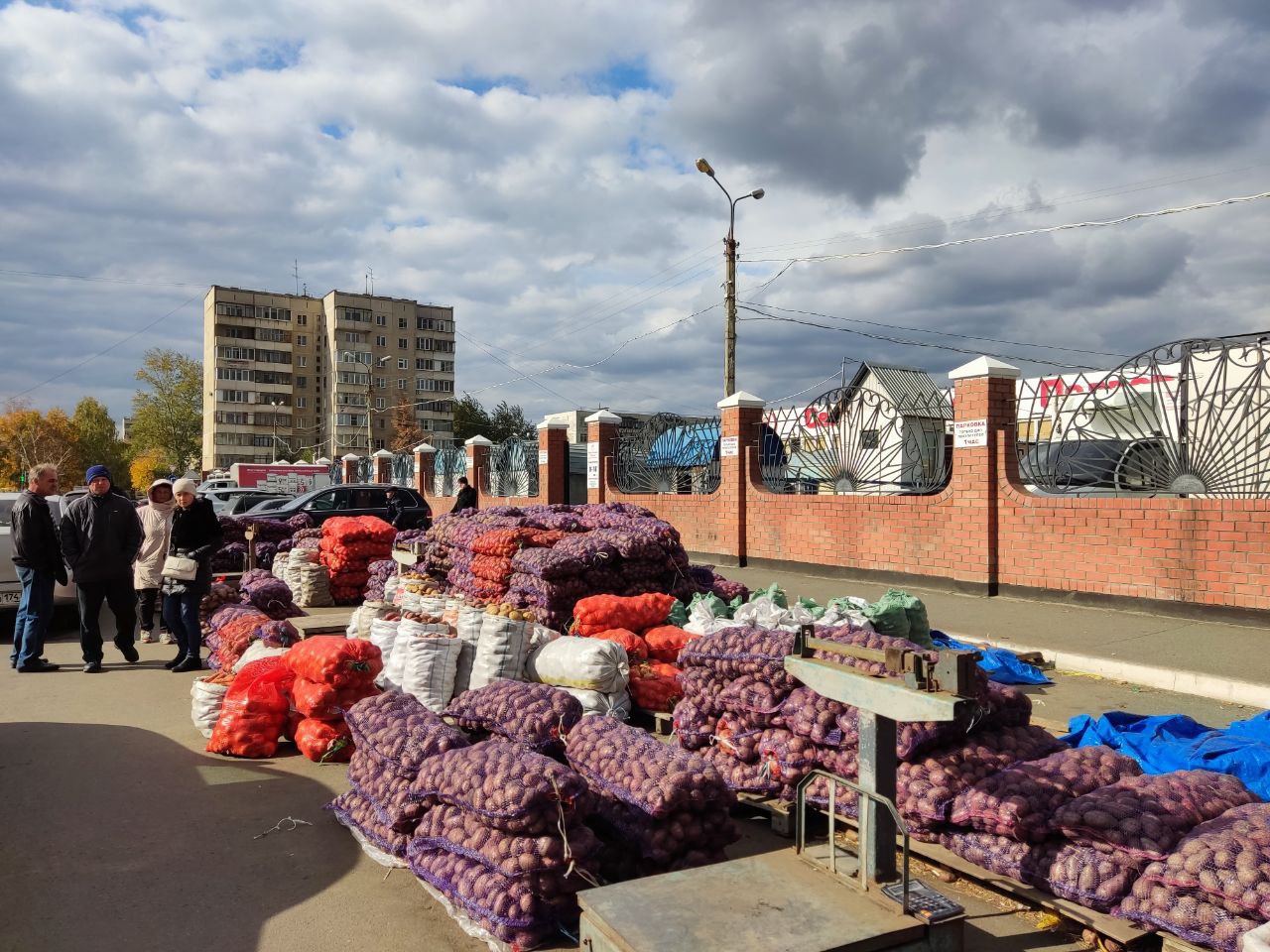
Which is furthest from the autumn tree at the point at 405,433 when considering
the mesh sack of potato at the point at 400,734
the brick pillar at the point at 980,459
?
the mesh sack of potato at the point at 400,734

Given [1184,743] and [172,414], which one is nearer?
[1184,743]

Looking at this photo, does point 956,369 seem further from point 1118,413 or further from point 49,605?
point 49,605

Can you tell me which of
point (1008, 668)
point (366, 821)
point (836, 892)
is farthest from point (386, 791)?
point (1008, 668)

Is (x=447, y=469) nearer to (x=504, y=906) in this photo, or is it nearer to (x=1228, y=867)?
(x=504, y=906)

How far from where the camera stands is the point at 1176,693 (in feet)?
22.7

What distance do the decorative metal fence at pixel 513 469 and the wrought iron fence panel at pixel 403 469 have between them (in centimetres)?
687

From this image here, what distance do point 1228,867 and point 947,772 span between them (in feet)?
3.55

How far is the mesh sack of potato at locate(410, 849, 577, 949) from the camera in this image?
10.3 ft

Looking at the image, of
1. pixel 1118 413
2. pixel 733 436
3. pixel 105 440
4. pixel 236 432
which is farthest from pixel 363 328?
pixel 1118 413

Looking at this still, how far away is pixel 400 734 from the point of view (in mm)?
4039

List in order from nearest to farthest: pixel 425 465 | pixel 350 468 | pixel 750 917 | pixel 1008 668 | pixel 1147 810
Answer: pixel 750 917 → pixel 1147 810 → pixel 1008 668 → pixel 425 465 → pixel 350 468

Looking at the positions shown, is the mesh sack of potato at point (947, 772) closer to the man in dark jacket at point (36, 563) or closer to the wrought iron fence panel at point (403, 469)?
the man in dark jacket at point (36, 563)

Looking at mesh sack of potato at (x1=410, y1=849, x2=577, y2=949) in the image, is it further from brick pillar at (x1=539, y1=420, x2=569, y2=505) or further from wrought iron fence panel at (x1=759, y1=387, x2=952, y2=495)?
brick pillar at (x1=539, y1=420, x2=569, y2=505)

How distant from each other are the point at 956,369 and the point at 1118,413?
1988 mm
